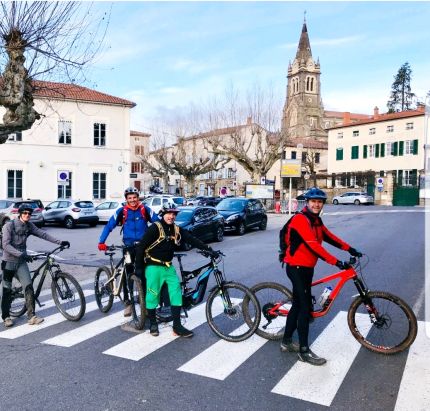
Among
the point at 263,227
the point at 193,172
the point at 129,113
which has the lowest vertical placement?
the point at 263,227

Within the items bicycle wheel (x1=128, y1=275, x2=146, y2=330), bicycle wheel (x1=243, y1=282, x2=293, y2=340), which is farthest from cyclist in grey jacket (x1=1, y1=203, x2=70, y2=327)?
bicycle wheel (x1=243, y1=282, x2=293, y2=340)

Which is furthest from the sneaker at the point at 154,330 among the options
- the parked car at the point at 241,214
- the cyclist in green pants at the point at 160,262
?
the parked car at the point at 241,214

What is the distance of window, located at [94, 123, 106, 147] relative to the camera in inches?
1382

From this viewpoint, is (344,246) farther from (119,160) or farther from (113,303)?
(119,160)

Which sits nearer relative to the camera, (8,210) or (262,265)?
(262,265)

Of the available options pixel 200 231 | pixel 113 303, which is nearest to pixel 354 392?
pixel 113 303

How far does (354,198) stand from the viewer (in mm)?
49562

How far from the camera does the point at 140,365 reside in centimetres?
485

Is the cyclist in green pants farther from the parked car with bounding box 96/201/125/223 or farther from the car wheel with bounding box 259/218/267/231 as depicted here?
the parked car with bounding box 96/201/125/223

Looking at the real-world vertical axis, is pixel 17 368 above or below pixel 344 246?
below

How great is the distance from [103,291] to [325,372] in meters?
3.57

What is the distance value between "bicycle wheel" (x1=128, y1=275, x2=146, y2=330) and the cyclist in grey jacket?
3.58ft

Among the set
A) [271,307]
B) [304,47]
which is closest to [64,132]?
[271,307]

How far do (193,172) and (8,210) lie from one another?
3130cm
